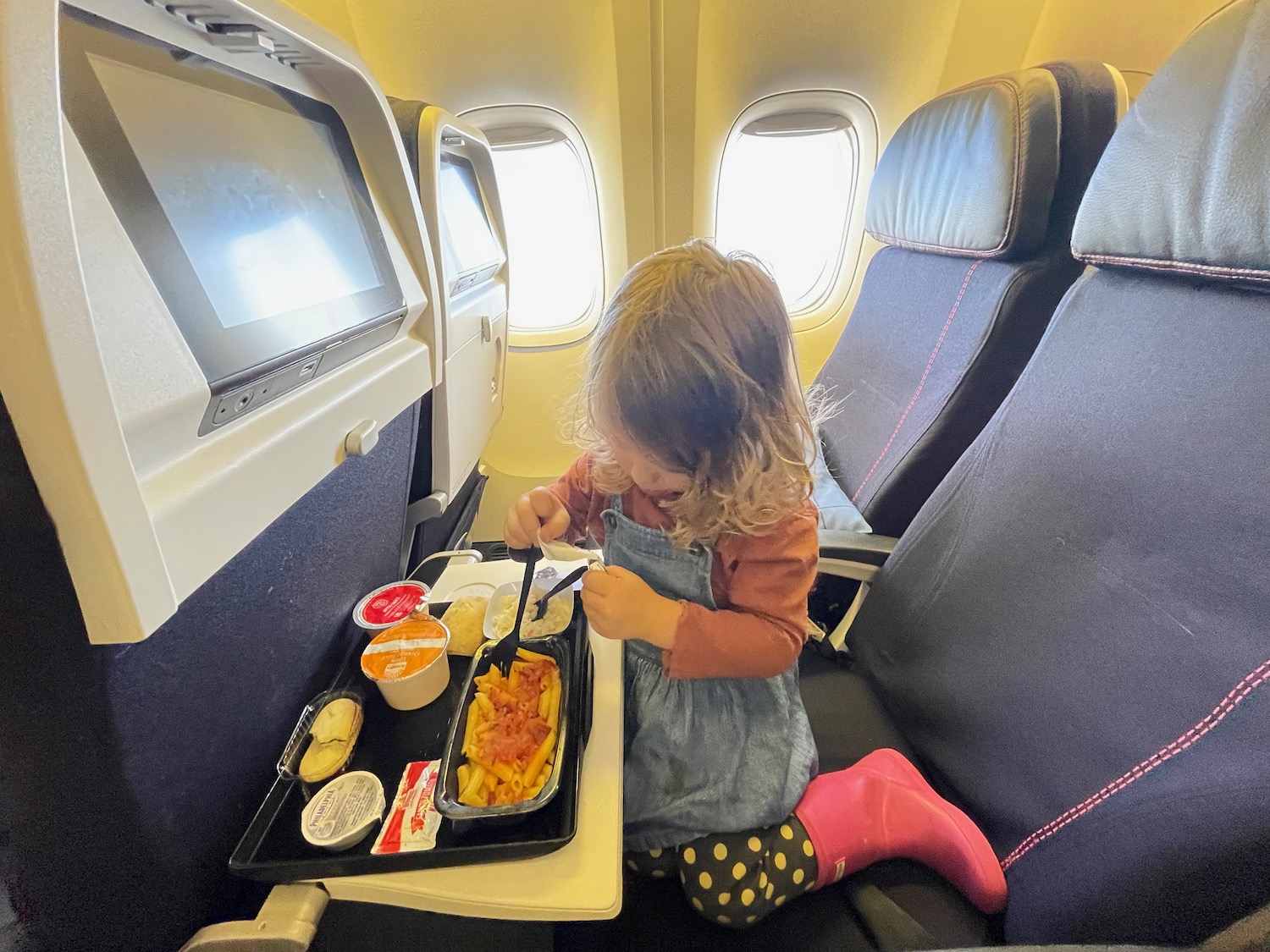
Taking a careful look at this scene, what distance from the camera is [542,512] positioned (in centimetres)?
107

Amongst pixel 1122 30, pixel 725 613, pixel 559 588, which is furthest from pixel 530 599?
pixel 1122 30

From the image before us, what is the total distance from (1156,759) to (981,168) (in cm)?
101

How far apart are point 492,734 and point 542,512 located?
41cm

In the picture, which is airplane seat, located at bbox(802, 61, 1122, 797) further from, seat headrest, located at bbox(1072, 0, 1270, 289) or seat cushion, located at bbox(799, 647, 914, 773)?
seat headrest, located at bbox(1072, 0, 1270, 289)

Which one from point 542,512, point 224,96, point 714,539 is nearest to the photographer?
point 224,96

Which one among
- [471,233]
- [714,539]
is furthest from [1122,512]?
[471,233]

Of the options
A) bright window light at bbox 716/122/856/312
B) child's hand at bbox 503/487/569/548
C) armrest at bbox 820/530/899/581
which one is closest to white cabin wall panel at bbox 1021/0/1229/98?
bright window light at bbox 716/122/856/312

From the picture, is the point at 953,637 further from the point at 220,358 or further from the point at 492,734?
the point at 220,358

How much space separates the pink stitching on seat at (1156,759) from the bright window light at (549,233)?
6.58 ft

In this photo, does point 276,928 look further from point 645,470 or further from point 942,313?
point 942,313

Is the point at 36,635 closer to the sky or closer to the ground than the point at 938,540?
closer to the sky

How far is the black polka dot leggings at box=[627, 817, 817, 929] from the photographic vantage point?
0.81 metres

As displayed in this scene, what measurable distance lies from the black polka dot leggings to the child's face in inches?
19.4

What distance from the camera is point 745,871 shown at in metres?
0.83
